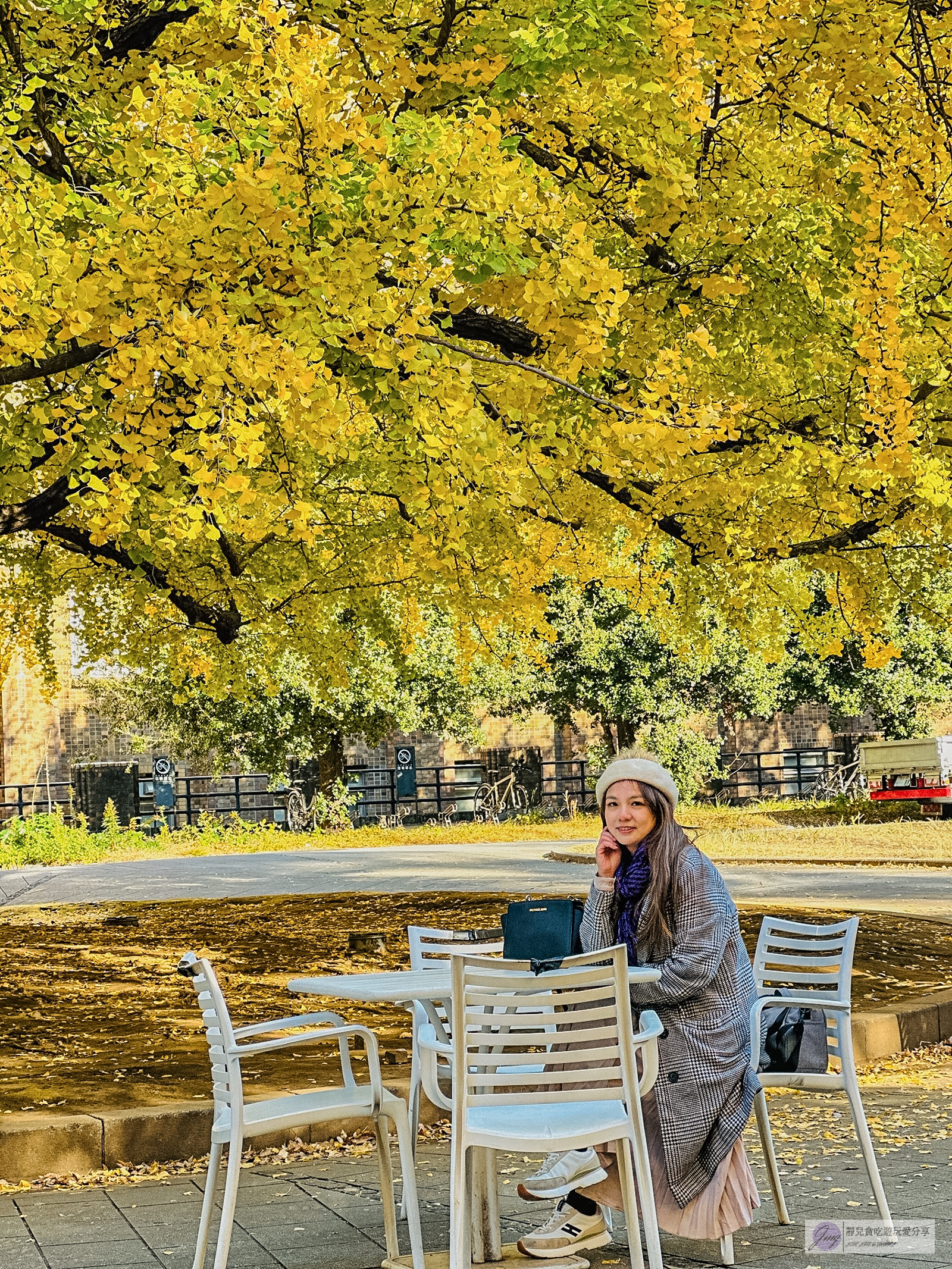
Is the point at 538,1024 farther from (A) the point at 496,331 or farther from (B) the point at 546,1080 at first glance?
(A) the point at 496,331

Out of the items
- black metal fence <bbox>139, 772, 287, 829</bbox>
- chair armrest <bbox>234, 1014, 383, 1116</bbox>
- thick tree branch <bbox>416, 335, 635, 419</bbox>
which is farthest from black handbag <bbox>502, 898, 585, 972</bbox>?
black metal fence <bbox>139, 772, 287, 829</bbox>

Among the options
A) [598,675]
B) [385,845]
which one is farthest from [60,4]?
[598,675]

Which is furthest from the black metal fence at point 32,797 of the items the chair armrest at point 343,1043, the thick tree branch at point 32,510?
the chair armrest at point 343,1043

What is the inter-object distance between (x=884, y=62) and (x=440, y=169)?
84.8 inches

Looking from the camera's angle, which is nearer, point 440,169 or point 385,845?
point 440,169

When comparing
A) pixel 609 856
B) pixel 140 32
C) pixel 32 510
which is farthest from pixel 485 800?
pixel 609 856

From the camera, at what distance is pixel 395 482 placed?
10.9 metres

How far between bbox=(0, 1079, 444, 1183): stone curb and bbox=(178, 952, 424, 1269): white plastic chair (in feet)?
4.24

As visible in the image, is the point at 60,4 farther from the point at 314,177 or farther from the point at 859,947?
the point at 859,947

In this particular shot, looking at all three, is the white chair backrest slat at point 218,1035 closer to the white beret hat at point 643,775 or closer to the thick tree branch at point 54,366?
the white beret hat at point 643,775

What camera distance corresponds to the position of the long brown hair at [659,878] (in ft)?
16.0

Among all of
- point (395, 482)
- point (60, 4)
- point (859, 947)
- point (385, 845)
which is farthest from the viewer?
point (385, 845)

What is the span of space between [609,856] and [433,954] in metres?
0.94

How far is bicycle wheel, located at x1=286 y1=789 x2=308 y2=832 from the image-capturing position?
34594 millimetres
